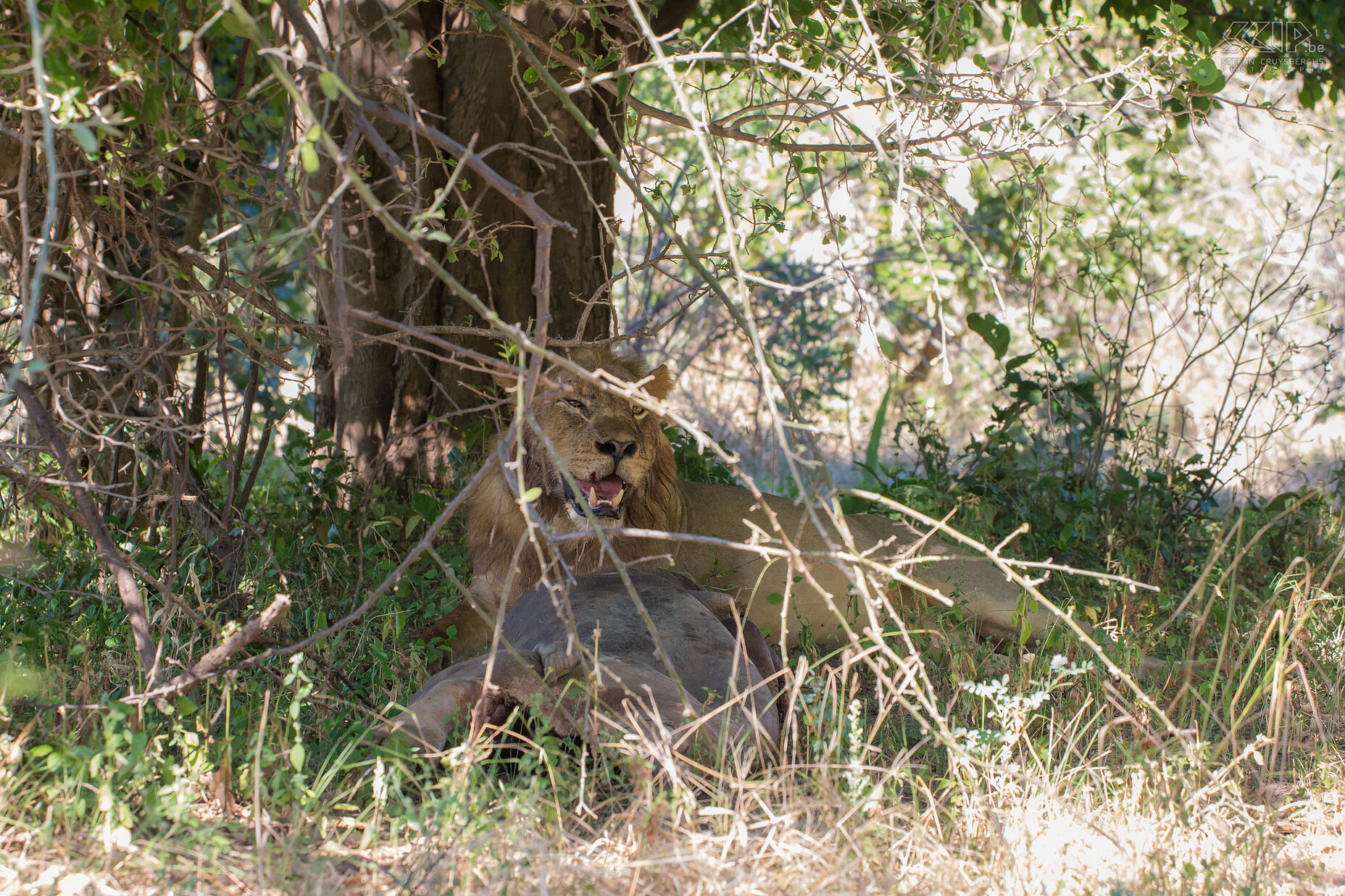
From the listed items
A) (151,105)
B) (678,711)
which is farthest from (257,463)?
(678,711)

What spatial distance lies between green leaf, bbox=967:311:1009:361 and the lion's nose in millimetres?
1910

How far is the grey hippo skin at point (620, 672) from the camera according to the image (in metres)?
2.68

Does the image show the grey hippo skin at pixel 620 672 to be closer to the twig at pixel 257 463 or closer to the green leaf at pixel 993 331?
the twig at pixel 257 463

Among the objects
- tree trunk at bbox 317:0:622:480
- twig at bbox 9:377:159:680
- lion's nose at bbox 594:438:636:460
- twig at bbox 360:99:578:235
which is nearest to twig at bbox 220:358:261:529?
tree trunk at bbox 317:0:622:480

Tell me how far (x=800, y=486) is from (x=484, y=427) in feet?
9.01

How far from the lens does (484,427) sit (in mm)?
4684

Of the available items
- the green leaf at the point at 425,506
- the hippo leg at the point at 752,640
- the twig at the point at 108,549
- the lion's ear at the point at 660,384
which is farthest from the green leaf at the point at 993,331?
the twig at the point at 108,549

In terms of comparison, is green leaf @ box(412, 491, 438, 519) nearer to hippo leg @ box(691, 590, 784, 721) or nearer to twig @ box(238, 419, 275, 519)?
twig @ box(238, 419, 275, 519)

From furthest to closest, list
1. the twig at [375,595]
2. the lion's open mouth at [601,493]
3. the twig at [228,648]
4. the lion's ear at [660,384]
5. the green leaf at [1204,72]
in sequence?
the lion's ear at [660,384] → the lion's open mouth at [601,493] → the green leaf at [1204,72] → the twig at [228,648] → the twig at [375,595]

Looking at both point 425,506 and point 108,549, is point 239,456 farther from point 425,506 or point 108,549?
point 108,549

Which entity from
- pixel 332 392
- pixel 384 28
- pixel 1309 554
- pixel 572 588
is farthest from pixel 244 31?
pixel 1309 554

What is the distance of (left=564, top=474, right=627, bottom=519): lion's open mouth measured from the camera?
155 inches

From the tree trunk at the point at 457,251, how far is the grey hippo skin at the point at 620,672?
1.32 m

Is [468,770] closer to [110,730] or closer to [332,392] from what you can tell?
[110,730]
